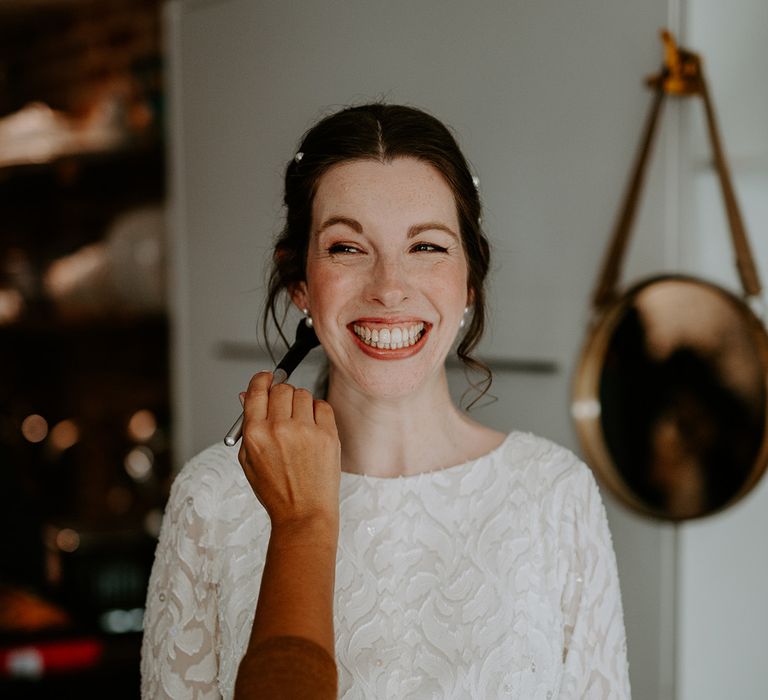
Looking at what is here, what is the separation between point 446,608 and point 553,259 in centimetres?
37

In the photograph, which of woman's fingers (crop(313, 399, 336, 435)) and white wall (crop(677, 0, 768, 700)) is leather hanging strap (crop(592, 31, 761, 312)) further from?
woman's fingers (crop(313, 399, 336, 435))

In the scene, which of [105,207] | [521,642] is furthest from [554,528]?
[105,207]

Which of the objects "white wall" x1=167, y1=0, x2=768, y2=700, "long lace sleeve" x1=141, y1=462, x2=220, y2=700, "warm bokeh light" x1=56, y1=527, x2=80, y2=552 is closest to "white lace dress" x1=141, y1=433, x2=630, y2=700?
"long lace sleeve" x1=141, y1=462, x2=220, y2=700

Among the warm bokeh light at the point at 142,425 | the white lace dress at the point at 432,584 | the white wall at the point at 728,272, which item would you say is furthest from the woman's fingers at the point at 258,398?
the warm bokeh light at the point at 142,425

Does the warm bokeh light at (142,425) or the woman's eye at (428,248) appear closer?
the woman's eye at (428,248)

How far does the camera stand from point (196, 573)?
3.03ft

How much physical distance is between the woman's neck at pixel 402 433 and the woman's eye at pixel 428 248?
0.48 ft

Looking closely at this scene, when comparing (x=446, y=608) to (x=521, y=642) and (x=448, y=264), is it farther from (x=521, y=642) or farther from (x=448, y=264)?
(x=448, y=264)

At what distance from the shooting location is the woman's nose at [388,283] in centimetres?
82

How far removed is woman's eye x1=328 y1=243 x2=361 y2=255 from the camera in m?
0.83

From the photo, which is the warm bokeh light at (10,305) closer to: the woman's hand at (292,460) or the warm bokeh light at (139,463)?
the warm bokeh light at (139,463)

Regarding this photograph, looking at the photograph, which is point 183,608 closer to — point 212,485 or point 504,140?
point 212,485

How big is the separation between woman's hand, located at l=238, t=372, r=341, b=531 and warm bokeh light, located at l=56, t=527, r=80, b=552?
1.20 m

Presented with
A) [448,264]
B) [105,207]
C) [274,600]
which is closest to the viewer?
[274,600]
